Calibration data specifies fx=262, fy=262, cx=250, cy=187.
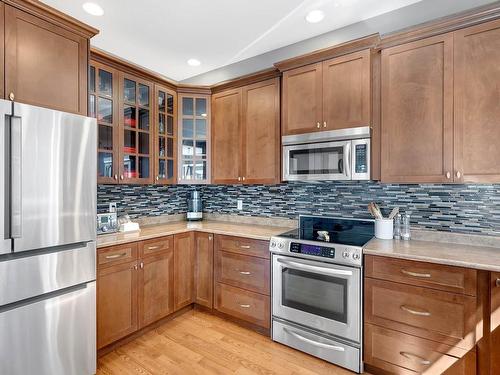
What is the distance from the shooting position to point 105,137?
93.4 inches

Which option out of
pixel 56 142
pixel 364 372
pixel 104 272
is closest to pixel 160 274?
pixel 104 272

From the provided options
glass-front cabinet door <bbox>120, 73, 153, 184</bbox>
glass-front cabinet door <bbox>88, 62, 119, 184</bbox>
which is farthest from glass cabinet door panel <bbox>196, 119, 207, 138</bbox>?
glass-front cabinet door <bbox>88, 62, 119, 184</bbox>

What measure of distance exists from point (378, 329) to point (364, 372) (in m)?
0.37

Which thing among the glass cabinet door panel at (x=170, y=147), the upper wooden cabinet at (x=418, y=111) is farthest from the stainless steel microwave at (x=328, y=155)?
the glass cabinet door panel at (x=170, y=147)

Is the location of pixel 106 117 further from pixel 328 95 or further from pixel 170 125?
pixel 328 95

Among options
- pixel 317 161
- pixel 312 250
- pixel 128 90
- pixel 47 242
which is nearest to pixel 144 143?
pixel 128 90

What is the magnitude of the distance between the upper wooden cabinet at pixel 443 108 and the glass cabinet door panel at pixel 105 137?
235cm

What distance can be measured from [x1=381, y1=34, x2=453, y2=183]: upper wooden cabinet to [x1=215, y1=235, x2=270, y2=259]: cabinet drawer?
1180 mm

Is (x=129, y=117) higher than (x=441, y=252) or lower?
higher

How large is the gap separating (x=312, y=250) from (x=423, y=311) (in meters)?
0.80

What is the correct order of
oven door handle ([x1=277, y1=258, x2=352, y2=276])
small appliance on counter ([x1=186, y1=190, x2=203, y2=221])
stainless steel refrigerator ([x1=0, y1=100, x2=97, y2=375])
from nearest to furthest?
1. stainless steel refrigerator ([x1=0, y1=100, x2=97, y2=375])
2. oven door handle ([x1=277, y1=258, x2=352, y2=276])
3. small appliance on counter ([x1=186, y1=190, x2=203, y2=221])

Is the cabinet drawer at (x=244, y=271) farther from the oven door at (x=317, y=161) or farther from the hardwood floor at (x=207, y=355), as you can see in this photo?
the oven door at (x=317, y=161)

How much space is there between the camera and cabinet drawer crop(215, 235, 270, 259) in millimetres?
2391

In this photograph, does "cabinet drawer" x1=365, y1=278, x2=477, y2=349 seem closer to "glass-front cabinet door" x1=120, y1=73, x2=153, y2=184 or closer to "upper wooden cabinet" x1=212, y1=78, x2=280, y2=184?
"upper wooden cabinet" x1=212, y1=78, x2=280, y2=184
